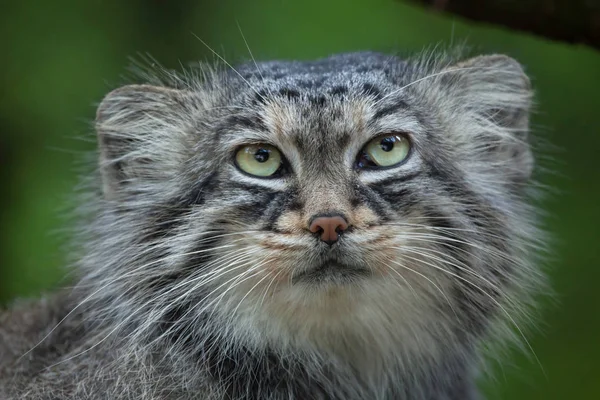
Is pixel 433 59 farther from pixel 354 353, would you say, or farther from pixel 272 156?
pixel 354 353

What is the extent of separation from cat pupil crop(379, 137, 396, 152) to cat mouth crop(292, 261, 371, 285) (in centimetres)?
67

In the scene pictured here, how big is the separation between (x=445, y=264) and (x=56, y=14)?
15.0ft

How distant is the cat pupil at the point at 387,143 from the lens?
505 centimetres

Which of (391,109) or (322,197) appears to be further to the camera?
(391,109)

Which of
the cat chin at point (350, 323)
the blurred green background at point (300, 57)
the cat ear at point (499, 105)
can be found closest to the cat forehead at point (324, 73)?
the cat ear at point (499, 105)

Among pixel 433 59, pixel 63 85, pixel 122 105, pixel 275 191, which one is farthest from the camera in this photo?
pixel 63 85

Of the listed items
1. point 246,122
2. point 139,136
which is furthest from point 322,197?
point 139,136

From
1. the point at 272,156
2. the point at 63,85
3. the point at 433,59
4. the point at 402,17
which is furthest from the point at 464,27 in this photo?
the point at 272,156

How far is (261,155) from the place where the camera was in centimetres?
A: 499

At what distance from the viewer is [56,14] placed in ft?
27.1

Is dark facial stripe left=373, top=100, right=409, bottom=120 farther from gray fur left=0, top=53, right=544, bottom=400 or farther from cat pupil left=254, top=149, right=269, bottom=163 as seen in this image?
cat pupil left=254, top=149, right=269, bottom=163

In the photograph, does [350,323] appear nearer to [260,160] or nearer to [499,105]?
[260,160]

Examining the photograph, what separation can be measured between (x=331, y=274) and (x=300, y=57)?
3604mm

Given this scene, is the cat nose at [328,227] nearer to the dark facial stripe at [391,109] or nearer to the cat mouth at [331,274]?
the cat mouth at [331,274]
